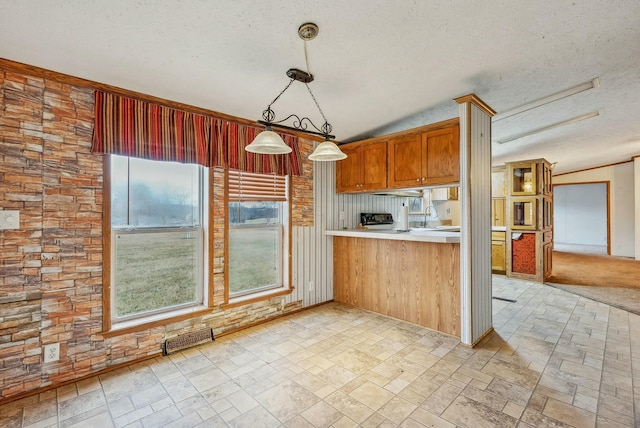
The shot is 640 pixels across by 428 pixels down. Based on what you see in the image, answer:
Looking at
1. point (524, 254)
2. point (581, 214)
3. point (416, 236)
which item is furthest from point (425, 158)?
point (581, 214)

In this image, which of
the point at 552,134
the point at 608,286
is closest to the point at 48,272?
the point at 552,134

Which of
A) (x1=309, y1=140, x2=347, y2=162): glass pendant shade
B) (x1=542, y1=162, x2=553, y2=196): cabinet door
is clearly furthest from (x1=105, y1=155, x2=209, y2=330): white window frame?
(x1=542, y1=162, x2=553, y2=196): cabinet door

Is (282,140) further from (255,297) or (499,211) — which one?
(499,211)

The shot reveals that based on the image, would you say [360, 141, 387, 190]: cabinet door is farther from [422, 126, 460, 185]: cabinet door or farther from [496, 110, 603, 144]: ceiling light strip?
[496, 110, 603, 144]: ceiling light strip

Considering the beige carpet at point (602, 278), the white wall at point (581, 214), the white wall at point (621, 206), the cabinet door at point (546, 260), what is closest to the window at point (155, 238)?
the beige carpet at point (602, 278)

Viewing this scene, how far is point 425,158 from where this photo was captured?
10.7ft

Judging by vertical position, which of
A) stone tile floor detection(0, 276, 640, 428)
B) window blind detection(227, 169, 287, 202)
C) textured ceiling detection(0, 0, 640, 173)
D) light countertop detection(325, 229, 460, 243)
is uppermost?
textured ceiling detection(0, 0, 640, 173)

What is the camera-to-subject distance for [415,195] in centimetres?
559

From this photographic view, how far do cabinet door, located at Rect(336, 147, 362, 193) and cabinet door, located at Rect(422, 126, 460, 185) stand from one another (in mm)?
1006

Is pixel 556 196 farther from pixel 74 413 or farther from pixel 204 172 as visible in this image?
pixel 74 413

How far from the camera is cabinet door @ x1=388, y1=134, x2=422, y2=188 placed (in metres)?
3.35

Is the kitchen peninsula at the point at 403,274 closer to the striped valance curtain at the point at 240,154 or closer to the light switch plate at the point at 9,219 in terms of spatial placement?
the striped valance curtain at the point at 240,154

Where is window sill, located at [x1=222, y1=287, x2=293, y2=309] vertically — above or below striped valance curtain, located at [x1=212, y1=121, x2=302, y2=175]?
below

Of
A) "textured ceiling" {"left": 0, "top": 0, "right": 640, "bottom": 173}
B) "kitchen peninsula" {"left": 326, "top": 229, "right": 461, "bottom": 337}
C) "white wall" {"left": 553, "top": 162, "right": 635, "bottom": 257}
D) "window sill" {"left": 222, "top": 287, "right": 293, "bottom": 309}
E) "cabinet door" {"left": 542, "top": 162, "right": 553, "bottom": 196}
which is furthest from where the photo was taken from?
"white wall" {"left": 553, "top": 162, "right": 635, "bottom": 257}
